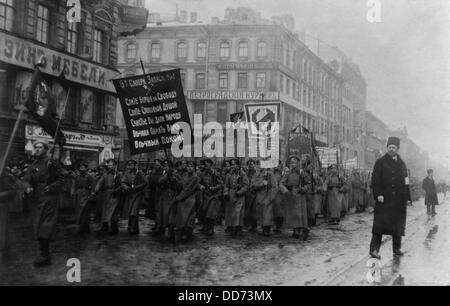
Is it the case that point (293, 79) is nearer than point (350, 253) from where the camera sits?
No

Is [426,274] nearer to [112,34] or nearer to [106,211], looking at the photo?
[106,211]

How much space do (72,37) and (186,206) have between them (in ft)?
40.6

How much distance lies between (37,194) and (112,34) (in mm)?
16534

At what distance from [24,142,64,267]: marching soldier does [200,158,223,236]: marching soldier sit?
15.2 ft

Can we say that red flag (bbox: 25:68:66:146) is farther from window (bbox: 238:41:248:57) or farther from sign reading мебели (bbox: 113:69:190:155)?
window (bbox: 238:41:248:57)

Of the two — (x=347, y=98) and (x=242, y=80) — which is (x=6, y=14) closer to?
(x=242, y=80)

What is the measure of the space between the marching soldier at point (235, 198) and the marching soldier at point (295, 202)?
3.52 ft

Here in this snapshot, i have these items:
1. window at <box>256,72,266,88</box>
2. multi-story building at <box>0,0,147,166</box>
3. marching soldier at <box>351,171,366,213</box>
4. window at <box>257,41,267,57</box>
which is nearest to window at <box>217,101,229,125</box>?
window at <box>256,72,266,88</box>

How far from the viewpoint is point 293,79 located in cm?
4228

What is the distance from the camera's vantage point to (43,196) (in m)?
7.44

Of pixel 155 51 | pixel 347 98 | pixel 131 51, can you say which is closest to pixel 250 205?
pixel 131 51

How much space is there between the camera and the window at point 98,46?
2150cm

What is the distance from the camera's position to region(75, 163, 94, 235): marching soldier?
11500 millimetres
